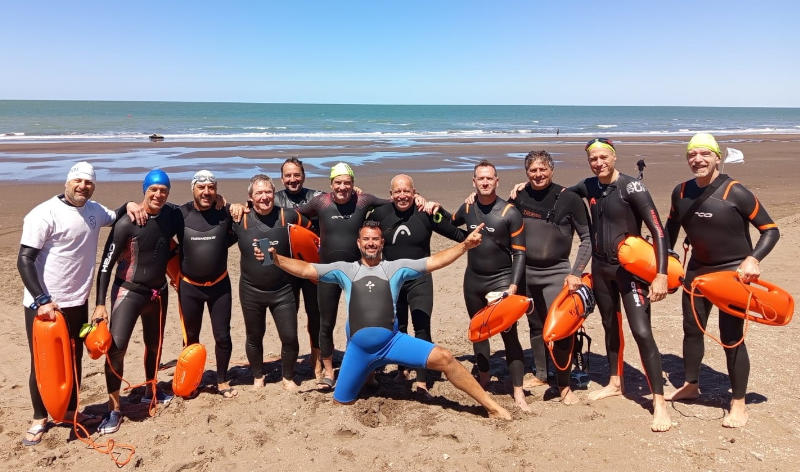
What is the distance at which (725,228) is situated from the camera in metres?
4.12

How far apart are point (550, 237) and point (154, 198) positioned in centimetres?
341

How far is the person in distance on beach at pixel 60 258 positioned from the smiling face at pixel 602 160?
3983mm

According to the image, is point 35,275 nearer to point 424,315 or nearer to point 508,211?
point 424,315

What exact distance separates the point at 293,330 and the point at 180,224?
4.57ft

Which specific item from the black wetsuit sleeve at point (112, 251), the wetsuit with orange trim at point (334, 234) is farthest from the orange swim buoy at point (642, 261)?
the black wetsuit sleeve at point (112, 251)

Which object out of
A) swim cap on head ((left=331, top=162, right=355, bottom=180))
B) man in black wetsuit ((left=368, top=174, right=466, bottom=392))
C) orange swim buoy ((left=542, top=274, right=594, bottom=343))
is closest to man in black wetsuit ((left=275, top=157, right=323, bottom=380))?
swim cap on head ((left=331, top=162, right=355, bottom=180))

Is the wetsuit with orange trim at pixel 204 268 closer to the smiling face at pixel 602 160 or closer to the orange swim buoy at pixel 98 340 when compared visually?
the orange swim buoy at pixel 98 340

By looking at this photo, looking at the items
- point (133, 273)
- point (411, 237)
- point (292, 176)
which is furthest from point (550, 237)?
point (133, 273)

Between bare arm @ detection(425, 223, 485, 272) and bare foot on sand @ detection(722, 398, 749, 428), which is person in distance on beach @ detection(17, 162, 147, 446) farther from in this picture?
bare foot on sand @ detection(722, 398, 749, 428)

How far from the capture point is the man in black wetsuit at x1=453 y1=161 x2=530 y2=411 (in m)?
4.63

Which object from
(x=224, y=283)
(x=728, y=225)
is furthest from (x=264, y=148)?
(x=728, y=225)

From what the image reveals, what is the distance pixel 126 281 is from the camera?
14.4 ft

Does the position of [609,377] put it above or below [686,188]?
below

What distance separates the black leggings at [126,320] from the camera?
4.33m
